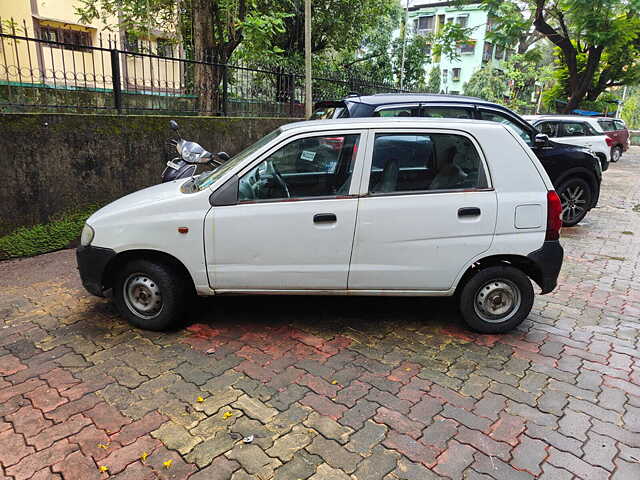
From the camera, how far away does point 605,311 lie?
4.59m

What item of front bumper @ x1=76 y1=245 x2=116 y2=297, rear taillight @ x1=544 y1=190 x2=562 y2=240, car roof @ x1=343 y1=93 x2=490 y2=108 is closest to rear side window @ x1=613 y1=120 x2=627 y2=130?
car roof @ x1=343 y1=93 x2=490 y2=108

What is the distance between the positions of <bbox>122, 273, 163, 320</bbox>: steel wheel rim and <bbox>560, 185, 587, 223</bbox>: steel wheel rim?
6.87 meters

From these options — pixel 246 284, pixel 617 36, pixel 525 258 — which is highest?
pixel 617 36

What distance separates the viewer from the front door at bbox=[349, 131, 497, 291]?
363 cm

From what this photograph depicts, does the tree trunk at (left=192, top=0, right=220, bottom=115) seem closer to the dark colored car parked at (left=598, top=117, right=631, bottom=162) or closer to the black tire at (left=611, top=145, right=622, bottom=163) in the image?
the dark colored car parked at (left=598, top=117, right=631, bottom=162)

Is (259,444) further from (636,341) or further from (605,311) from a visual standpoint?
(605,311)

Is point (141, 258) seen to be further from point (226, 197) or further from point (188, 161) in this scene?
point (188, 161)

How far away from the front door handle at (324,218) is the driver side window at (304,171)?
18 cm

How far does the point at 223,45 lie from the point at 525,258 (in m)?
9.26

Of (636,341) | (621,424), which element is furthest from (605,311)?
(621,424)

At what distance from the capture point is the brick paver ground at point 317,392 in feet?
8.29

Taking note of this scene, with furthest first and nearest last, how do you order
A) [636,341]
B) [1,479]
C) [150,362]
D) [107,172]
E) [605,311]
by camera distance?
[107,172]
[605,311]
[636,341]
[150,362]
[1,479]

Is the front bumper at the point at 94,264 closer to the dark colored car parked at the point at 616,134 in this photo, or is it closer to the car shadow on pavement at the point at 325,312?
the car shadow on pavement at the point at 325,312

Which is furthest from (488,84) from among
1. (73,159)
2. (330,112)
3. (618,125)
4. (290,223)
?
(290,223)
